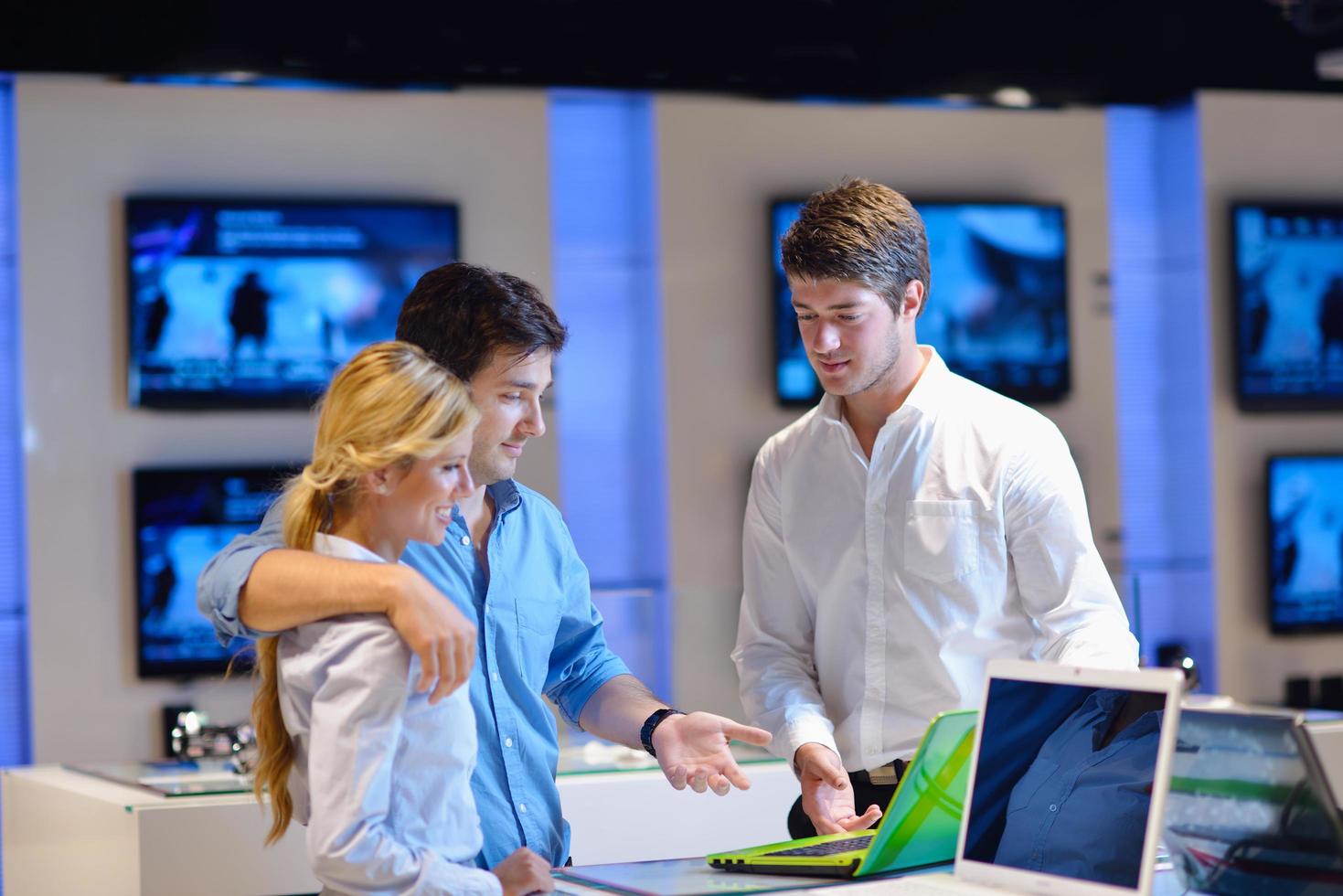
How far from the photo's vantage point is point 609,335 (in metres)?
5.60

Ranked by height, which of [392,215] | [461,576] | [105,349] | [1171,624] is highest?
[392,215]

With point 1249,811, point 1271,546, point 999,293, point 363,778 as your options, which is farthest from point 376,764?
point 1271,546

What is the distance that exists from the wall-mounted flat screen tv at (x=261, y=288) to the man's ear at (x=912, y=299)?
2929mm

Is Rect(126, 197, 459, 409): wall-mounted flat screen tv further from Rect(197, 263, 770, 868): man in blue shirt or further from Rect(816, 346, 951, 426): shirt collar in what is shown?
Rect(197, 263, 770, 868): man in blue shirt

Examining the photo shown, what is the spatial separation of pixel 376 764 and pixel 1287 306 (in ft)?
16.9

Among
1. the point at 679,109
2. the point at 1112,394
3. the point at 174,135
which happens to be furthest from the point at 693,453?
the point at 174,135

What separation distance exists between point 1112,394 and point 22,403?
3812mm

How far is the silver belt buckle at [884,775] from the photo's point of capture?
246 centimetres

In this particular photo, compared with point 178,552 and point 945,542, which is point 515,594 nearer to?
point 945,542

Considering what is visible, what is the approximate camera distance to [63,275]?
5.07 meters

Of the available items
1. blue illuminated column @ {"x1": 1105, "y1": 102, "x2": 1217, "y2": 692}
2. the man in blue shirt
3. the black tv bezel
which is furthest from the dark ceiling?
the man in blue shirt

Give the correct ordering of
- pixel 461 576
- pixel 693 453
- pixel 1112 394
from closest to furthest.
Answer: pixel 461 576 → pixel 693 453 → pixel 1112 394

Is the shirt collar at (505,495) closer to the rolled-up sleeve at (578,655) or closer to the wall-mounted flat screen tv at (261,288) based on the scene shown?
the rolled-up sleeve at (578,655)

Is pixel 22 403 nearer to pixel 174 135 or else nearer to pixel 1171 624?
pixel 174 135
